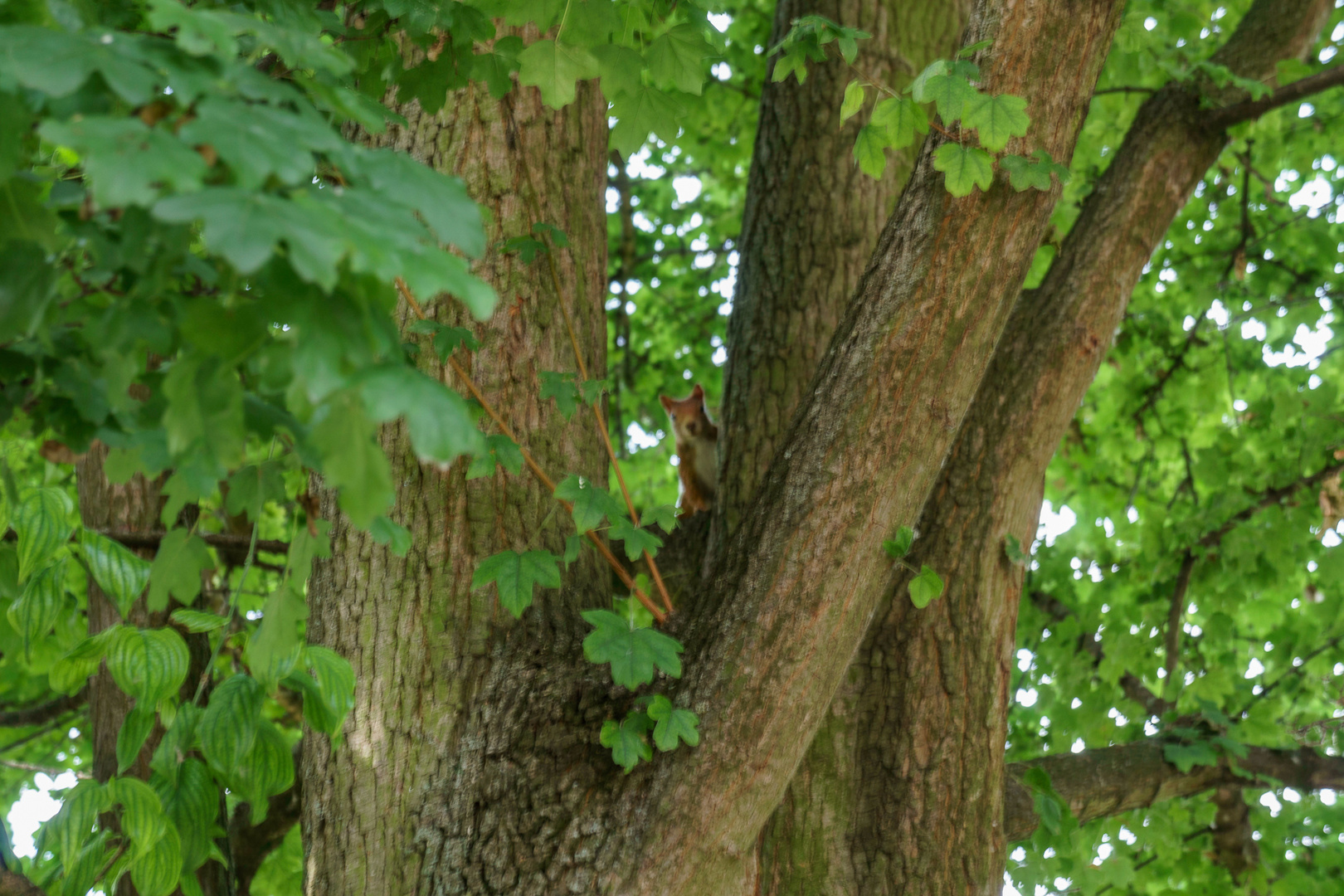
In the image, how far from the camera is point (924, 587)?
2.14m

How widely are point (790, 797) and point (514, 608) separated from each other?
870mm

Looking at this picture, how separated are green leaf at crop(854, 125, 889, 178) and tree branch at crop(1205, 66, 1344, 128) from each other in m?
1.15

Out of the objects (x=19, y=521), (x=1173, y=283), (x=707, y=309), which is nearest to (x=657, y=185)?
(x=707, y=309)

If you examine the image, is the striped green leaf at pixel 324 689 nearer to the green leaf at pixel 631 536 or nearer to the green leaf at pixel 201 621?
the green leaf at pixel 201 621

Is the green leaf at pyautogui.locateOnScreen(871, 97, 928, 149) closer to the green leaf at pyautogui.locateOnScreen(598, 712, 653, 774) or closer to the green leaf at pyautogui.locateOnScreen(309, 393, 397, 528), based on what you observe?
the green leaf at pyautogui.locateOnScreen(598, 712, 653, 774)

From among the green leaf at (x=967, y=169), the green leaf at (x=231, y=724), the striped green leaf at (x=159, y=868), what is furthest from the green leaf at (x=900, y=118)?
the striped green leaf at (x=159, y=868)

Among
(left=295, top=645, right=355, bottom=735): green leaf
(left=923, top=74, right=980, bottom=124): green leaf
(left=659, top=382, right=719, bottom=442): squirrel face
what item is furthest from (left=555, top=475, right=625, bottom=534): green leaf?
(left=659, top=382, right=719, bottom=442): squirrel face

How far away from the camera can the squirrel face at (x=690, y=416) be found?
5.03 meters

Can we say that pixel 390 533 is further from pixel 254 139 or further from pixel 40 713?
pixel 40 713

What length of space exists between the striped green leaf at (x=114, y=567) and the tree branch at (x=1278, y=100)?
266 cm

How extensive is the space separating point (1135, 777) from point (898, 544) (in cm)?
171

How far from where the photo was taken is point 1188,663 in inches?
166

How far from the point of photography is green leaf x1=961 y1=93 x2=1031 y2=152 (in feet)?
5.93

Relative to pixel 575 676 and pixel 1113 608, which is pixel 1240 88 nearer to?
pixel 1113 608
